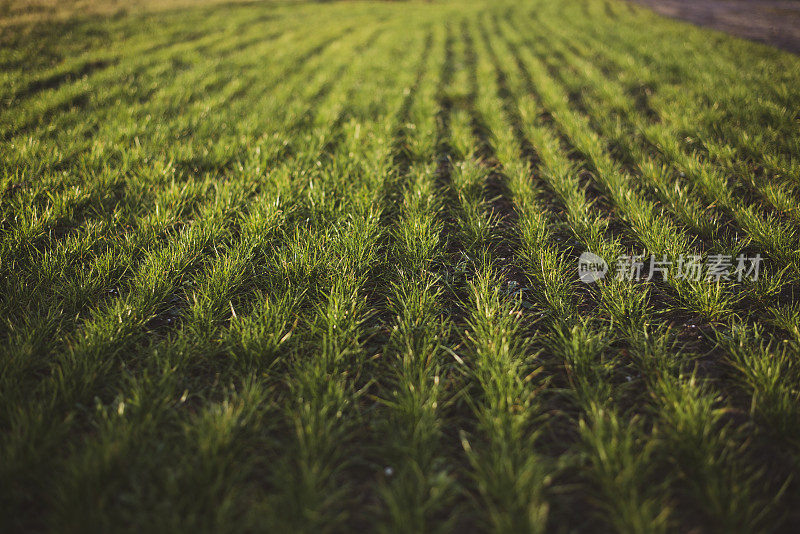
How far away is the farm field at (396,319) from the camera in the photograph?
134 centimetres

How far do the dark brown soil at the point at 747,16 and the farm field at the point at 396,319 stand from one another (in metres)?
7.40

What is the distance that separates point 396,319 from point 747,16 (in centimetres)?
1990

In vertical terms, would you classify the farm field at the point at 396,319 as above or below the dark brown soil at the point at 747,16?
below

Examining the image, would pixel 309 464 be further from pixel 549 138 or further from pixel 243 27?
pixel 243 27

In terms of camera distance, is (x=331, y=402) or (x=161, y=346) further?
(x=161, y=346)

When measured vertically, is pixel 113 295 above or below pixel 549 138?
below

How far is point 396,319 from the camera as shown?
2.13 meters

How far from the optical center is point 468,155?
13.1 feet

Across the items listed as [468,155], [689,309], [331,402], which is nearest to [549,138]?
[468,155]

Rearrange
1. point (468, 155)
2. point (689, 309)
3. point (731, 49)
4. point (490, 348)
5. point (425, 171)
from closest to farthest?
point (490, 348)
point (689, 309)
point (425, 171)
point (468, 155)
point (731, 49)

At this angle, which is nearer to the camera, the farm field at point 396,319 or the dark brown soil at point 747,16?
the farm field at point 396,319

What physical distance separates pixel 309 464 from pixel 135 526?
55cm

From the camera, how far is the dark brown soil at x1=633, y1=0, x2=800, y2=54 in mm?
9844

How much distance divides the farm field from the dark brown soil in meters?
7.40
